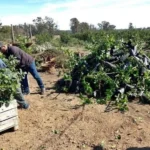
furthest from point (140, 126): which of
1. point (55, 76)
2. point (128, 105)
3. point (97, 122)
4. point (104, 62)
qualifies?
point (55, 76)

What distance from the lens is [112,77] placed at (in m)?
7.38

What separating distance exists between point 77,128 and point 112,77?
2298 mm

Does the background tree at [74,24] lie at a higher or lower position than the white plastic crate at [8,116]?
higher

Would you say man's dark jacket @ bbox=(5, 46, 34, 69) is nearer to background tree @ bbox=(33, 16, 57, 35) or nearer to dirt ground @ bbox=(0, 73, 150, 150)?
dirt ground @ bbox=(0, 73, 150, 150)

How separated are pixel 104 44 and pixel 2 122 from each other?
393 cm

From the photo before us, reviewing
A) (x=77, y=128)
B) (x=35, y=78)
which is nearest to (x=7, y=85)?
(x=77, y=128)

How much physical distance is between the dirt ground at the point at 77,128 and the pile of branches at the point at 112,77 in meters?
0.44

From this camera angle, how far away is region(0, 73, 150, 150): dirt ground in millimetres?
4871

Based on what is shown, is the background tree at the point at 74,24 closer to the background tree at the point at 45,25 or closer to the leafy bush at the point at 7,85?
the background tree at the point at 45,25

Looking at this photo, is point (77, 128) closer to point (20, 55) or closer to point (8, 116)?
point (8, 116)

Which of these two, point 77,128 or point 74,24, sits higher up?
point 74,24

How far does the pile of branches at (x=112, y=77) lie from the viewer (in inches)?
274

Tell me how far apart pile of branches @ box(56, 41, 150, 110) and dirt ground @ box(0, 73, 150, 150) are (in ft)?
→ 1.44

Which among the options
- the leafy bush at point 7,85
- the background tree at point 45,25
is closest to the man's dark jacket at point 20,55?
the leafy bush at point 7,85
